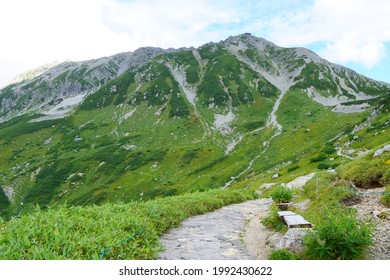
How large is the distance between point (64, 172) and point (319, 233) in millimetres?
159911

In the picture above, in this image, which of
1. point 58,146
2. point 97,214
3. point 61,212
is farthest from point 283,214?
point 58,146

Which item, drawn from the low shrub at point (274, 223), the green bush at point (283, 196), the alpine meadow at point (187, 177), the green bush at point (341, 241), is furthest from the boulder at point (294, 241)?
the green bush at point (283, 196)

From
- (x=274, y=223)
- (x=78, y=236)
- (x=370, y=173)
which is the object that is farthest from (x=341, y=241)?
(x=370, y=173)

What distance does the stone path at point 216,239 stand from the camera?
443 inches

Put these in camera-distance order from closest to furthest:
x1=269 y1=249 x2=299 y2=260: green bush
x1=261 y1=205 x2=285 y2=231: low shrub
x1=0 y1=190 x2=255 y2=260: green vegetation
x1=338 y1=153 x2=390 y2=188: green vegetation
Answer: x1=0 y1=190 x2=255 y2=260: green vegetation, x1=269 y1=249 x2=299 y2=260: green bush, x1=261 y1=205 x2=285 y2=231: low shrub, x1=338 y1=153 x2=390 y2=188: green vegetation

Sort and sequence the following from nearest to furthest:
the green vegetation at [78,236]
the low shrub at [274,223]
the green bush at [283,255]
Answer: the green vegetation at [78,236], the green bush at [283,255], the low shrub at [274,223]

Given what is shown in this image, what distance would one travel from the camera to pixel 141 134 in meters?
186

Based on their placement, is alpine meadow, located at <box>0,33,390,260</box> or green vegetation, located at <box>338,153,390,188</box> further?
green vegetation, located at <box>338,153,390,188</box>

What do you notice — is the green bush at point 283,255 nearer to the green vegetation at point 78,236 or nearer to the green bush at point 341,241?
the green bush at point 341,241

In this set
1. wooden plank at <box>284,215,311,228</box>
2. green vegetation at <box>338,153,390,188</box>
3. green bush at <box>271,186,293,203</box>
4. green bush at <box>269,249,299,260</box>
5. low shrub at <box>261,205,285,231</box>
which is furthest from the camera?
green bush at <box>271,186,293,203</box>

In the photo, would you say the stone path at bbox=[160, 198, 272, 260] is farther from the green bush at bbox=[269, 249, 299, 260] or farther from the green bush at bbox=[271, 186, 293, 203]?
the green bush at bbox=[271, 186, 293, 203]

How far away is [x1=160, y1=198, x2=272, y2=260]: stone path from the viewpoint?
36.9ft

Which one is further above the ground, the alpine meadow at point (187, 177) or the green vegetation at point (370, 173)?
the green vegetation at point (370, 173)

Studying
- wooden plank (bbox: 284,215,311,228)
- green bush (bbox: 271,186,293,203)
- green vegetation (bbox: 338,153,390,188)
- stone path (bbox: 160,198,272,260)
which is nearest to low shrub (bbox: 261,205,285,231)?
stone path (bbox: 160,198,272,260)
